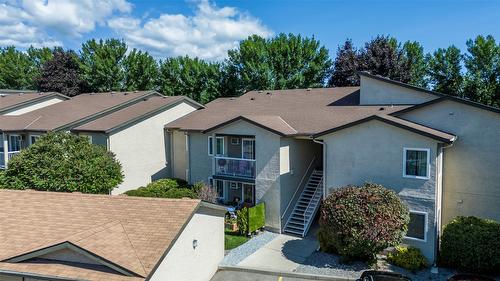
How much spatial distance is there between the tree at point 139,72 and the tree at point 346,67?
2514 centimetres

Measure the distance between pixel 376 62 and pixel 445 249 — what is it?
25.8 m

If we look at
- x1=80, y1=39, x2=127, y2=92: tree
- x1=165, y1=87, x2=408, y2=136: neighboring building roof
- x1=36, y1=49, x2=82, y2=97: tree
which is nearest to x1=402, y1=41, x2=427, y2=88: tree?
x1=165, y1=87, x2=408, y2=136: neighboring building roof

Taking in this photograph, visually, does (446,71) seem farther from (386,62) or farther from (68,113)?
→ (68,113)

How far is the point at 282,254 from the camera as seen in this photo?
62.7ft

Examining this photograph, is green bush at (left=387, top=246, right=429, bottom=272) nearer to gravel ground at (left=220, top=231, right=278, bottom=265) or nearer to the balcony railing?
gravel ground at (left=220, top=231, right=278, bottom=265)

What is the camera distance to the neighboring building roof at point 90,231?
11648 mm

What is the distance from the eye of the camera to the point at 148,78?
171 ft

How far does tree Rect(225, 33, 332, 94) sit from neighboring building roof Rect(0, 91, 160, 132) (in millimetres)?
13946

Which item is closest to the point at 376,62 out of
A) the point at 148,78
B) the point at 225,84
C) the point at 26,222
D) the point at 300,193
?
the point at 225,84

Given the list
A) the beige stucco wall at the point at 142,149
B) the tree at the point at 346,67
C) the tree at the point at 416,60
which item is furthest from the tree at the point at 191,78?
the tree at the point at 416,60

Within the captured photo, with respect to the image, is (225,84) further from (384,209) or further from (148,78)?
(384,209)

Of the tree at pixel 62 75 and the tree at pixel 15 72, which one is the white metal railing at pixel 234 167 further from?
the tree at pixel 15 72

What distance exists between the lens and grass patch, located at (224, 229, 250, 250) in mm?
20078

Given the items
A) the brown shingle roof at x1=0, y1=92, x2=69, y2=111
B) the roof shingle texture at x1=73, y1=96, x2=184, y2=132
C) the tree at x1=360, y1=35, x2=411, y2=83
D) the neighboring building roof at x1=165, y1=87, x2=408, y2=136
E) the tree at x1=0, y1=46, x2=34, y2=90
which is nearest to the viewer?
the neighboring building roof at x1=165, y1=87, x2=408, y2=136
